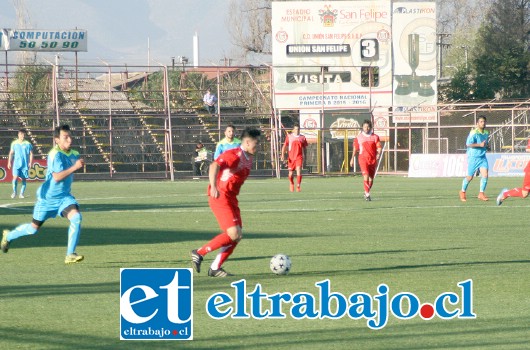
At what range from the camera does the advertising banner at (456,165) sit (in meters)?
44.9

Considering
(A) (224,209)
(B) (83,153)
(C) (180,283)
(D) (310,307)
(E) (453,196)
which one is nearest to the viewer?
(C) (180,283)

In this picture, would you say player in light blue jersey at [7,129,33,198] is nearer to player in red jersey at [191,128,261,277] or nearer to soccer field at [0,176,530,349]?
soccer field at [0,176,530,349]

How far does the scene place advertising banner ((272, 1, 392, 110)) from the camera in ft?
170

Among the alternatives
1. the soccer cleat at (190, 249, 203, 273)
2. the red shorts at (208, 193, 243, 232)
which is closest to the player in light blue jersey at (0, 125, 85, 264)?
the soccer cleat at (190, 249, 203, 273)

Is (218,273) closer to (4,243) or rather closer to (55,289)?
(55,289)

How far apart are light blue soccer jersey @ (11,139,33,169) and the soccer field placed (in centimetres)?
541

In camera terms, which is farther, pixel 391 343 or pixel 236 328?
pixel 236 328

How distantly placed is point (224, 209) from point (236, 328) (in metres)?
3.46

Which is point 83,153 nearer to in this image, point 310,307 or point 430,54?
point 430,54

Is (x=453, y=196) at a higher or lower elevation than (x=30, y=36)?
lower

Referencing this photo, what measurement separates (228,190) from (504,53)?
59722mm

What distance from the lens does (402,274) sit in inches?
497

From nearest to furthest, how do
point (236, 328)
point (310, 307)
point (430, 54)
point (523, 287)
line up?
point (236, 328), point (310, 307), point (523, 287), point (430, 54)

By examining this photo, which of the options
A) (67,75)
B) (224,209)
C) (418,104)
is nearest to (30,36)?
(67,75)
